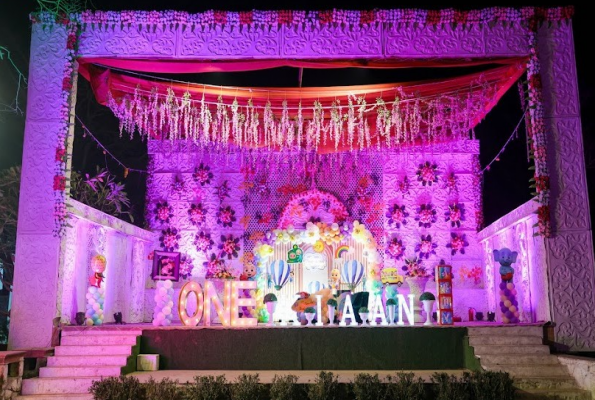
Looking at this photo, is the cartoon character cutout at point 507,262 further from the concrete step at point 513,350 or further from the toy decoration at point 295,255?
the toy decoration at point 295,255

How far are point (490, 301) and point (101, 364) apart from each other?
7863 millimetres

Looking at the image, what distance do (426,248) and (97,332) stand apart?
7246 millimetres

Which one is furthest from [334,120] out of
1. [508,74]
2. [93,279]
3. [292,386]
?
[292,386]

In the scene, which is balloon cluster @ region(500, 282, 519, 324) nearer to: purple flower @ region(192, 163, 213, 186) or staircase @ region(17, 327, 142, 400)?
staircase @ region(17, 327, 142, 400)

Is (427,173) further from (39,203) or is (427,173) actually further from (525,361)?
(39,203)

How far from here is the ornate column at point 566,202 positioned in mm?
8367

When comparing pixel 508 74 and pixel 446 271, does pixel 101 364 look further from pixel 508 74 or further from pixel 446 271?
pixel 508 74

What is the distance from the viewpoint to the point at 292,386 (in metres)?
6.76

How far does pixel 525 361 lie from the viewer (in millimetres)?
7945

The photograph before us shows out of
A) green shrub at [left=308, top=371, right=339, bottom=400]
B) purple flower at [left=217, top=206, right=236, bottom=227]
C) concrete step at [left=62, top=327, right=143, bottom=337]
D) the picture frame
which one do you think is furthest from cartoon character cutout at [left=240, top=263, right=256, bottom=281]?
green shrub at [left=308, top=371, right=339, bottom=400]

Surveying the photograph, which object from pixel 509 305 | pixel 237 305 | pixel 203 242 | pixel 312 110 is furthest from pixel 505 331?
pixel 203 242

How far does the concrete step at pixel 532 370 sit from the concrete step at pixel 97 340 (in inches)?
189

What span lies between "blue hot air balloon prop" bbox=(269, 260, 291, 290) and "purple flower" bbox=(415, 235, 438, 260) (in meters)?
3.07

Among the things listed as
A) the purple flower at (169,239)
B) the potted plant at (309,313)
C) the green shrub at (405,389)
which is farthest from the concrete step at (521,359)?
the purple flower at (169,239)
